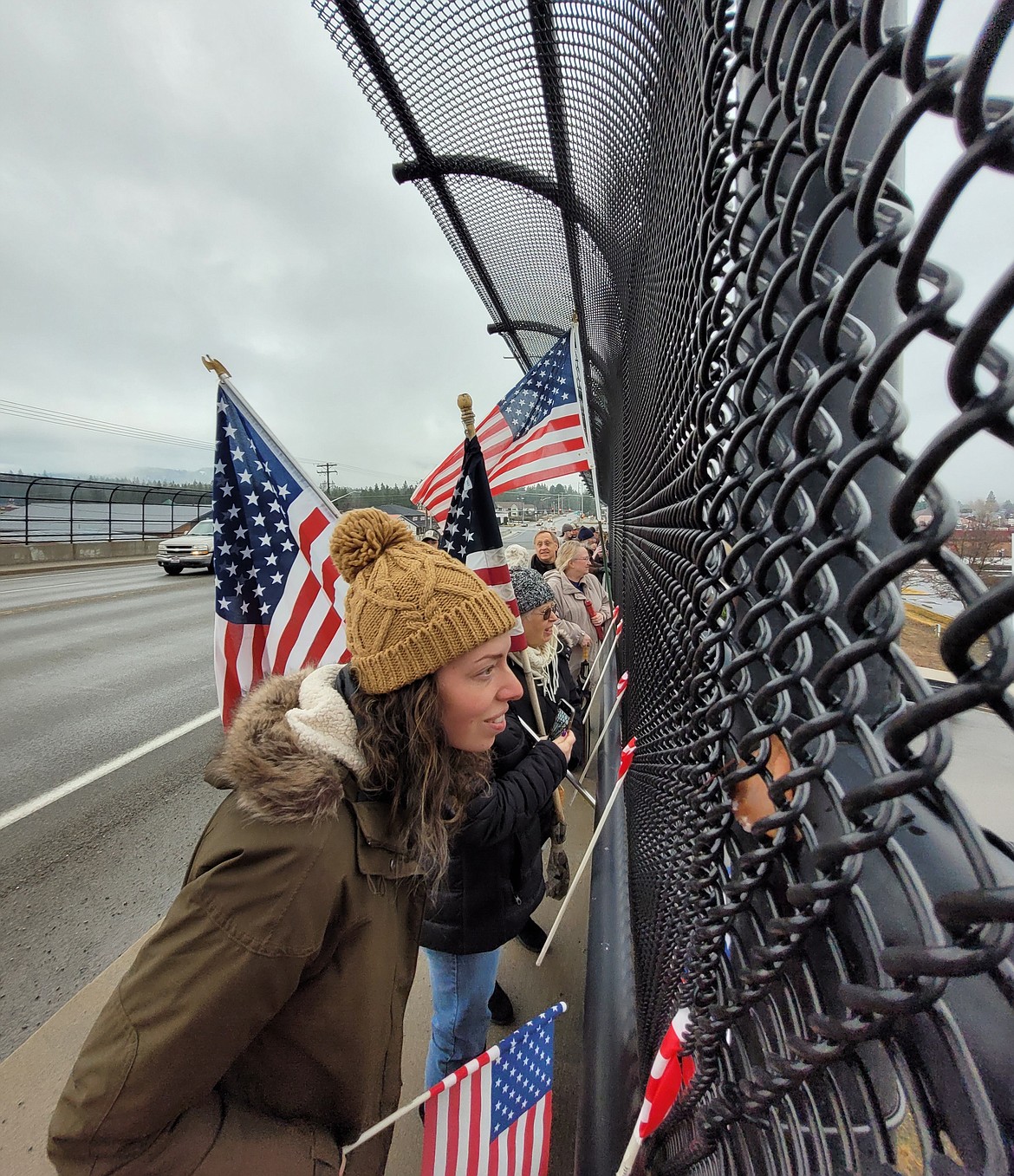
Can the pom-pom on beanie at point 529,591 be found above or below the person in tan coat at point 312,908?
above

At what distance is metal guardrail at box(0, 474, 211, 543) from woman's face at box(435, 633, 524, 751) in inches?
997

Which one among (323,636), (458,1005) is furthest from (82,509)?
(458,1005)

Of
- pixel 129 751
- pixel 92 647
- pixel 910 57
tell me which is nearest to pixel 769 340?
pixel 910 57

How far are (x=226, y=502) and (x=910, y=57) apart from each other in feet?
11.4

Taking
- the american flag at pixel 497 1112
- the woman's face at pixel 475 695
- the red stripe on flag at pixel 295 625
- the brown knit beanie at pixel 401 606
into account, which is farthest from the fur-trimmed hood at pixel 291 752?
the red stripe on flag at pixel 295 625

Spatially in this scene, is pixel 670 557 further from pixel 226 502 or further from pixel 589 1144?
pixel 226 502

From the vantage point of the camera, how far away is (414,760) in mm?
1515

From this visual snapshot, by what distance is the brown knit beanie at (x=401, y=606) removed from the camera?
1.57 m

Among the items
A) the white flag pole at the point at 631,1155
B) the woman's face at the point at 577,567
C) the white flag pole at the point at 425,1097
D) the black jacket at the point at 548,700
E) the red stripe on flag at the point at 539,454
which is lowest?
the white flag pole at the point at 425,1097

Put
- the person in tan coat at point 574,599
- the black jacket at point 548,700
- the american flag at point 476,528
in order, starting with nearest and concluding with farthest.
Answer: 1. the black jacket at point 548,700
2. the american flag at point 476,528
3. the person in tan coat at point 574,599

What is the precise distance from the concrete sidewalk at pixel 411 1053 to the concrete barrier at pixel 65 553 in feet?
68.0

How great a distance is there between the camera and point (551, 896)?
11.5 ft

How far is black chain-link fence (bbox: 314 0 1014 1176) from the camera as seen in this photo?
1.33 ft

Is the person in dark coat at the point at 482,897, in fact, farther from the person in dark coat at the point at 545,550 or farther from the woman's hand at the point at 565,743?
the person in dark coat at the point at 545,550
